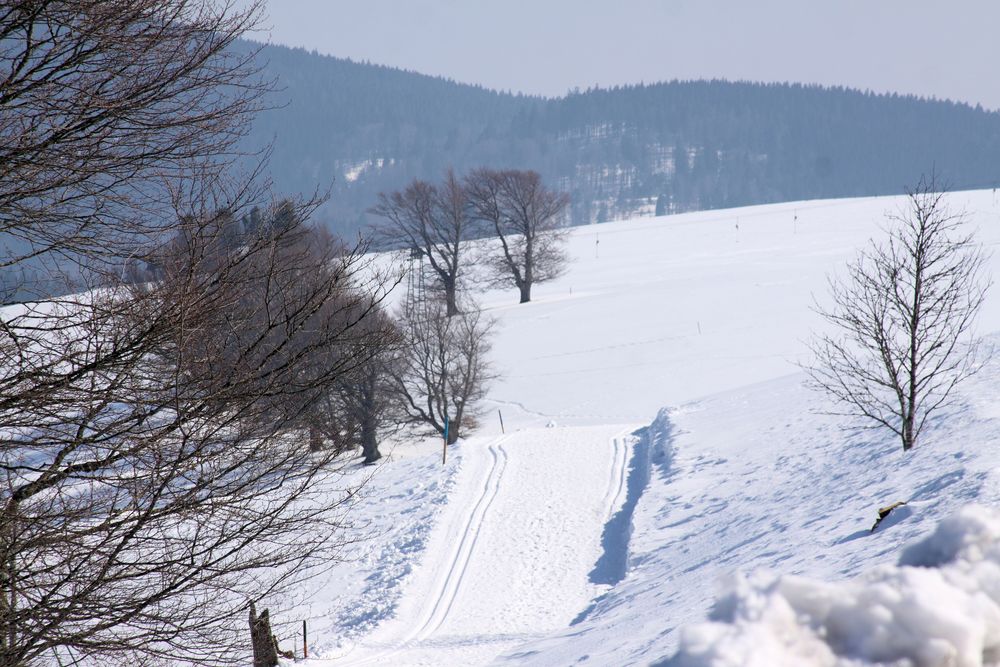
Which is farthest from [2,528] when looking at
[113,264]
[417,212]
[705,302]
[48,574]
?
[417,212]

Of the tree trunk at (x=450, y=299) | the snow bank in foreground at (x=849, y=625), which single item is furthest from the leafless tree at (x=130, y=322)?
the tree trunk at (x=450, y=299)

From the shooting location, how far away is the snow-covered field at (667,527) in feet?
5.78

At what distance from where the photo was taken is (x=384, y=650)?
50.0 feet

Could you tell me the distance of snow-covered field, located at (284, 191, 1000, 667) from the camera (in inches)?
69.4

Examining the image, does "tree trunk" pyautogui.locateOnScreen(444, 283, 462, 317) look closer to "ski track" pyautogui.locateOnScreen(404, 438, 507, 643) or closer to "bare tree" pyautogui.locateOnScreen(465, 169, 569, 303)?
"bare tree" pyautogui.locateOnScreen(465, 169, 569, 303)

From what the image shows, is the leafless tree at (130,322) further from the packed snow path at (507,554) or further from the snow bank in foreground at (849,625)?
the packed snow path at (507,554)

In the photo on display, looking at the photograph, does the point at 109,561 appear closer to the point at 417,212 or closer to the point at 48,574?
the point at 48,574

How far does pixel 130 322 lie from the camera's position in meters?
6.41

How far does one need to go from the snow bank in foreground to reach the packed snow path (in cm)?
1282

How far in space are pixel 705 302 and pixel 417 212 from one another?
20437 mm

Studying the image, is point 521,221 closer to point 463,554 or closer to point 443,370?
point 443,370

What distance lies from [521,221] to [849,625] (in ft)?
190

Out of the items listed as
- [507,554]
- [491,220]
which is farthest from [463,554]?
[491,220]

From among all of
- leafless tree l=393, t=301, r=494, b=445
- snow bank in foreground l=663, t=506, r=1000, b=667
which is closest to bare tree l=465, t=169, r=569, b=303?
leafless tree l=393, t=301, r=494, b=445
